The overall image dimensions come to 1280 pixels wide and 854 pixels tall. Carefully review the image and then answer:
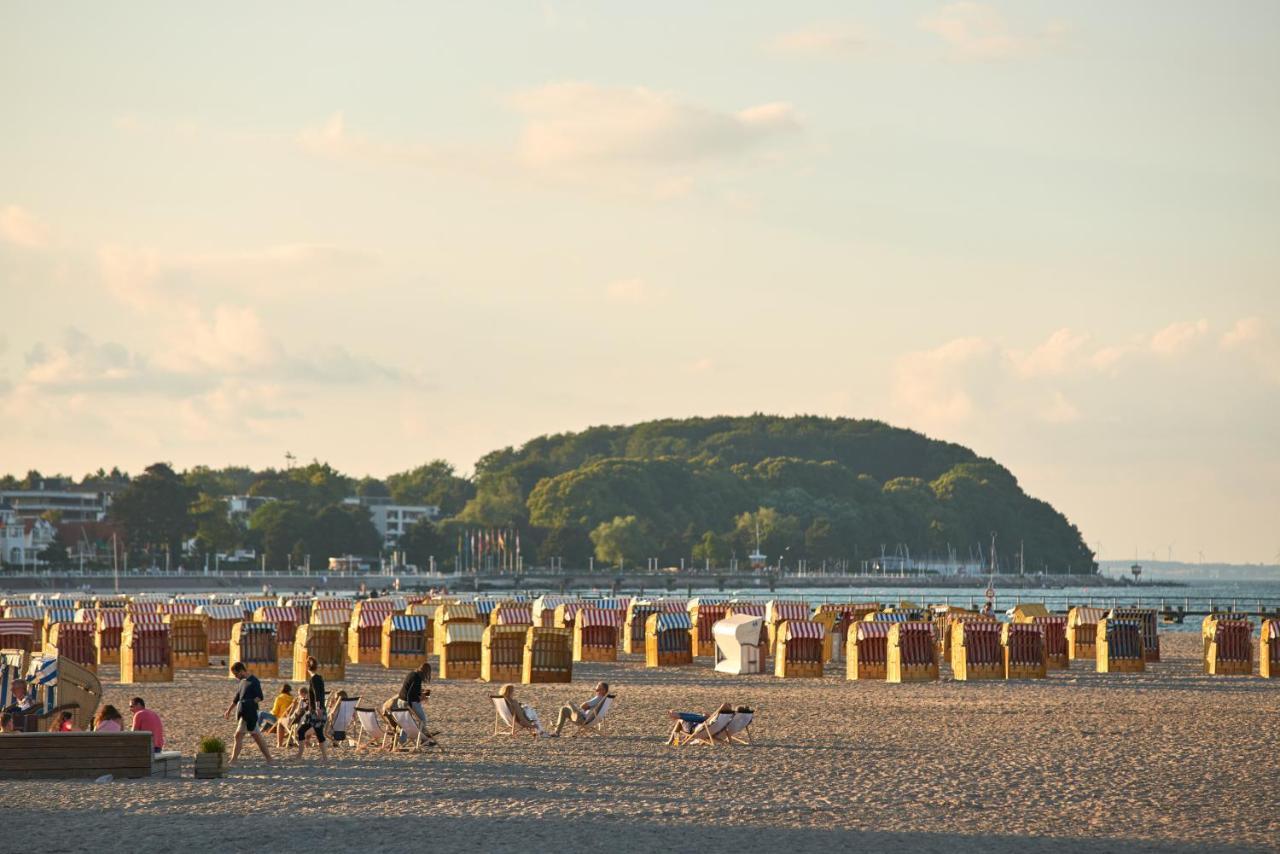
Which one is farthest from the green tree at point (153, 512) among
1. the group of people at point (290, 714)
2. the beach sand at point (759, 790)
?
the group of people at point (290, 714)

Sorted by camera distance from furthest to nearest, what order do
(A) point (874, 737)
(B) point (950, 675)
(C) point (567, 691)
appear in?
(B) point (950, 675)
(C) point (567, 691)
(A) point (874, 737)

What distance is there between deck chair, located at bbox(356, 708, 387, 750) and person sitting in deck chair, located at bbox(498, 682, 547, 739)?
1.54m

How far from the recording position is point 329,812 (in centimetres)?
1675

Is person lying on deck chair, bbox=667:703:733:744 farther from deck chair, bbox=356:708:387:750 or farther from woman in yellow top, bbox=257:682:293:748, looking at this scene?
woman in yellow top, bbox=257:682:293:748

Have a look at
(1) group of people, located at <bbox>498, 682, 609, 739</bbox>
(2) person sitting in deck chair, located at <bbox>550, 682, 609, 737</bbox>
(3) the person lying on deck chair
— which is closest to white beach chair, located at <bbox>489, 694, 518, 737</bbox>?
(1) group of people, located at <bbox>498, 682, 609, 739</bbox>

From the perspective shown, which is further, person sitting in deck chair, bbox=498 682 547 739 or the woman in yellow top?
person sitting in deck chair, bbox=498 682 547 739

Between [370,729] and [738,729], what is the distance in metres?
4.24

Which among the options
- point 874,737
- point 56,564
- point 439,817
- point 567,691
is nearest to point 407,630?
point 567,691

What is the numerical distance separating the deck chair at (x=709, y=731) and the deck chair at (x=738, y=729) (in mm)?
59

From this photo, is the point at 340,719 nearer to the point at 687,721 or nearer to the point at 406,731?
the point at 406,731

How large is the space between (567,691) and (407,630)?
329 inches

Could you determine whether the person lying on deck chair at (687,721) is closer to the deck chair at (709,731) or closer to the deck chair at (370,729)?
the deck chair at (709,731)

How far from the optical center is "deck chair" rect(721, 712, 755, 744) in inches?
867

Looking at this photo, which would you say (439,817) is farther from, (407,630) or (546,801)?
(407,630)
